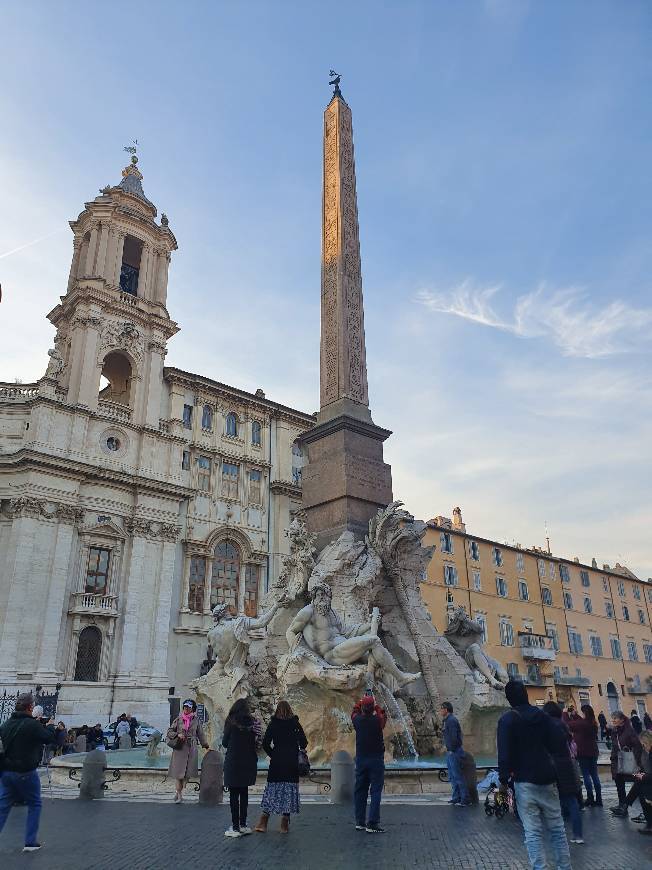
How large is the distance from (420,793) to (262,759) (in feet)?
10.8

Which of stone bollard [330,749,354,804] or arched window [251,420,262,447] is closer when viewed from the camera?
stone bollard [330,749,354,804]

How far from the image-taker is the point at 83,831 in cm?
635

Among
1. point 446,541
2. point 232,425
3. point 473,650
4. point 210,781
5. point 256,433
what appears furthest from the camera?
point 256,433

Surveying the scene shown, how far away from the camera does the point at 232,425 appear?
1398 inches

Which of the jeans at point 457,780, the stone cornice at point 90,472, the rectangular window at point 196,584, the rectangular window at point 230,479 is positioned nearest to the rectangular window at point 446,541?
the rectangular window at point 230,479

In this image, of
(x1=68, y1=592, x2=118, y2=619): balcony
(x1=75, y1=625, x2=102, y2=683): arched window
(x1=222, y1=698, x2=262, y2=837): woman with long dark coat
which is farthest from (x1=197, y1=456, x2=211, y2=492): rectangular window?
(x1=222, y1=698, x2=262, y2=837): woman with long dark coat

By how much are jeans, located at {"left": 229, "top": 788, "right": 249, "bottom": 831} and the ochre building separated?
86.3ft

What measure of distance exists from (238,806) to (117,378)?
32.5 m

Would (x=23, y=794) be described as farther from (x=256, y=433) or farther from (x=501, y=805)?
(x=256, y=433)

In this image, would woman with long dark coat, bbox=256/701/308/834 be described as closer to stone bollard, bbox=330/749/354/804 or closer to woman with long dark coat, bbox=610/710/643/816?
stone bollard, bbox=330/749/354/804

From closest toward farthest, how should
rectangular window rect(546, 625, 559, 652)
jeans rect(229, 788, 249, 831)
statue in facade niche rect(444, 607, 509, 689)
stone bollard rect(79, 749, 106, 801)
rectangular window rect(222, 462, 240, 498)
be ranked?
jeans rect(229, 788, 249, 831)
stone bollard rect(79, 749, 106, 801)
statue in facade niche rect(444, 607, 509, 689)
rectangular window rect(222, 462, 240, 498)
rectangular window rect(546, 625, 559, 652)

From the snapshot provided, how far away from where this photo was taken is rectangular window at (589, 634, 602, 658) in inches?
1529

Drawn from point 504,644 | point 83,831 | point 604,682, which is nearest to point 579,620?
point 604,682

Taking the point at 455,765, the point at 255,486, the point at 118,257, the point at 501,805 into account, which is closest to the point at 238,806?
the point at 501,805
